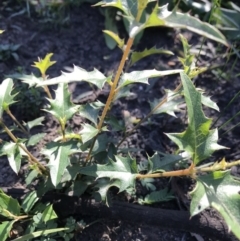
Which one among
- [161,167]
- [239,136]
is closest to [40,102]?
[161,167]

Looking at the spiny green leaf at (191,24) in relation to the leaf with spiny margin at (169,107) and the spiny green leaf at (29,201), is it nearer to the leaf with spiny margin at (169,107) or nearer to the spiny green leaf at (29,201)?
the leaf with spiny margin at (169,107)

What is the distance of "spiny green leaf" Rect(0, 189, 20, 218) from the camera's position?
55.7 inches

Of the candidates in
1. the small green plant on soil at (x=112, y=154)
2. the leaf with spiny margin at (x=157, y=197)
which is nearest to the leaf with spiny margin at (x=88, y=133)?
the small green plant on soil at (x=112, y=154)

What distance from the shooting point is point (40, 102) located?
1.89 m

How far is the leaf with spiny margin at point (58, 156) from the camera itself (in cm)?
132

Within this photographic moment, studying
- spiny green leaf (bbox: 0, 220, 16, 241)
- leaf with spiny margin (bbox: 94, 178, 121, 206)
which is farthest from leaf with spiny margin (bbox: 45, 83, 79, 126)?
spiny green leaf (bbox: 0, 220, 16, 241)

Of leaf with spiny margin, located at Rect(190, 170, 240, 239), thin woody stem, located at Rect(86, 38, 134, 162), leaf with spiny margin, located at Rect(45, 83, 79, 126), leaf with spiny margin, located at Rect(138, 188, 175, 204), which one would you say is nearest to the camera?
leaf with spiny margin, located at Rect(190, 170, 240, 239)

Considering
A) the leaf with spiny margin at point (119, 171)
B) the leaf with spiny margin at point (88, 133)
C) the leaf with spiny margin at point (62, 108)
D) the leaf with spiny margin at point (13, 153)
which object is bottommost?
the leaf with spiny margin at point (13, 153)

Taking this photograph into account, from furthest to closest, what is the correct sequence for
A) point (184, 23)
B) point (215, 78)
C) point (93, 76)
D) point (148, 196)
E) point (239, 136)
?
point (215, 78)
point (239, 136)
point (148, 196)
point (93, 76)
point (184, 23)

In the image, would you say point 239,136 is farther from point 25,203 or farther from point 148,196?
point 25,203

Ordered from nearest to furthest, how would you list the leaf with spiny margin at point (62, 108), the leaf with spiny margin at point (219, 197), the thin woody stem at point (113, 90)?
the leaf with spiny margin at point (219, 197), the thin woody stem at point (113, 90), the leaf with spiny margin at point (62, 108)

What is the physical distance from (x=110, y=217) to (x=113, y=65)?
0.85 meters

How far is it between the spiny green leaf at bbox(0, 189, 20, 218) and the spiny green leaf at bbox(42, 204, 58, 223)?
8cm

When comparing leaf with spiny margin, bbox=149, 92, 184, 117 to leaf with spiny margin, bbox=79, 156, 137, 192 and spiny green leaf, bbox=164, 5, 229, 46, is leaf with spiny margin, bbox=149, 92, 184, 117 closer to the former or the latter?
leaf with spiny margin, bbox=79, 156, 137, 192
